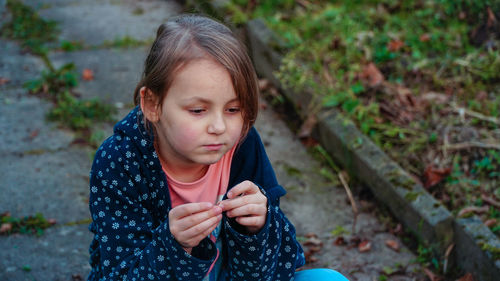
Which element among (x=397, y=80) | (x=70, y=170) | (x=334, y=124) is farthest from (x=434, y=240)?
(x=70, y=170)

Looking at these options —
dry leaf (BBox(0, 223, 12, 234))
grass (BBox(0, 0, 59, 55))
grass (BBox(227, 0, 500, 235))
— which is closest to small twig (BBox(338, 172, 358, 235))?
grass (BBox(227, 0, 500, 235))

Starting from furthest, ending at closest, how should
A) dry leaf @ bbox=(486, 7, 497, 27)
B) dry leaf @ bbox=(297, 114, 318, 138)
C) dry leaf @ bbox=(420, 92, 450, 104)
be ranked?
dry leaf @ bbox=(486, 7, 497, 27) < dry leaf @ bbox=(297, 114, 318, 138) < dry leaf @ bbox=(420, 92, 450, 104)

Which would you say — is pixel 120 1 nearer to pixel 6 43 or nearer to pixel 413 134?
pixel 6 43

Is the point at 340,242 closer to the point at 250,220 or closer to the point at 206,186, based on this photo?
the point at 206,186

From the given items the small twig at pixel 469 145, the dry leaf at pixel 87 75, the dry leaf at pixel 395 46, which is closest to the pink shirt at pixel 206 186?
the small twig at pixel 469 145

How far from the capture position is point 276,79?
3979 millimetres

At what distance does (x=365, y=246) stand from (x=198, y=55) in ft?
4.98

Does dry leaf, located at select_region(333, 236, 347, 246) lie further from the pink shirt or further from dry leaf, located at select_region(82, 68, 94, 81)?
dry leaf, located at select_region(82, 68, 94, 81)

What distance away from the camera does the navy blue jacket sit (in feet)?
5.08

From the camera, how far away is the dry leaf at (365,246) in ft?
8.79

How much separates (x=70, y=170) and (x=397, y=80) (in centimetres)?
202

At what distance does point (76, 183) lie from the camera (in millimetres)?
3061

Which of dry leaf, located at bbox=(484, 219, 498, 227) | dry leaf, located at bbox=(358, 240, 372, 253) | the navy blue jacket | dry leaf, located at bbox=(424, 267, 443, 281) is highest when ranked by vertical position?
the navy blue jacket

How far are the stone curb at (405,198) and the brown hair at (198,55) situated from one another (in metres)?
0.25
